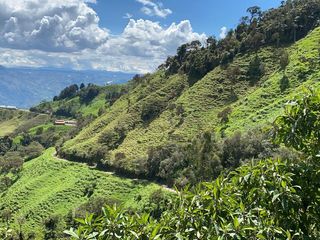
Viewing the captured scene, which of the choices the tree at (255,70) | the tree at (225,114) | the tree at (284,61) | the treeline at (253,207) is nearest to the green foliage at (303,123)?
the treeline at (253,207)

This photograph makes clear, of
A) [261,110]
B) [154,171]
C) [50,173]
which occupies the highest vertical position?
[261,110]

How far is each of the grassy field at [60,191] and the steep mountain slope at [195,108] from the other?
4.95 m

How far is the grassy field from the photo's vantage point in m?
83.2

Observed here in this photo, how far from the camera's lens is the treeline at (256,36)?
118 metres

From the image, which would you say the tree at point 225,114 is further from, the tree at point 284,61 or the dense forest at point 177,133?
the tree at point 284,61

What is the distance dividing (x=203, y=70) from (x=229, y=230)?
386 feet

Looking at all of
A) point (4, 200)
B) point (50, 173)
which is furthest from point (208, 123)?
point (4, 200)

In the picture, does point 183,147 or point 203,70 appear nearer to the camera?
point 183,147

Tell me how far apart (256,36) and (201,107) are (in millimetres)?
31039

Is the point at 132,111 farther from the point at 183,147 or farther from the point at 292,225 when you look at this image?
the point at 292,225

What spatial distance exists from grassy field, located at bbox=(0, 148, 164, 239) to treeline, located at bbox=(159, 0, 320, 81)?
44.0 metres

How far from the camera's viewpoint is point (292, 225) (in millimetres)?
6789

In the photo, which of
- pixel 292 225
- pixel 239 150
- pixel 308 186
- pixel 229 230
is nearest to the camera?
pixel 229 230

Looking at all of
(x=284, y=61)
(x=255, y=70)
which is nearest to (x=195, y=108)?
(x=255, y=70)
